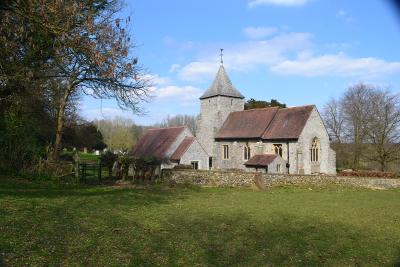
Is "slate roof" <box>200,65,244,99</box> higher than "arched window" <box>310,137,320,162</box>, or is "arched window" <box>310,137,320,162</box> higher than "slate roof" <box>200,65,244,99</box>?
"slate roof" <box>200,65,244,99</box>

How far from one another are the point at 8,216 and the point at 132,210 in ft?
12.7

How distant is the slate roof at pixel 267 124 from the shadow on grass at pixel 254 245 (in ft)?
100

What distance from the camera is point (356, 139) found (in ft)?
162

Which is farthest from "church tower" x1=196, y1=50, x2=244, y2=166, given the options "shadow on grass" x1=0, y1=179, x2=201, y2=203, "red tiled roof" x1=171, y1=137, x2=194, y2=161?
"shadow on grass" x1=0, y1=179, x2=201, y2=203

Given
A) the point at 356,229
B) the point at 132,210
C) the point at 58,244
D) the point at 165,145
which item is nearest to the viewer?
the point at 58,244

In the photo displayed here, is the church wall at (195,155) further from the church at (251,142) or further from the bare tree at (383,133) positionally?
the bare tree at (383,133)

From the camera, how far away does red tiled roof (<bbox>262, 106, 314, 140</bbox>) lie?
136ft

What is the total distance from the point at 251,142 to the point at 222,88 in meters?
10.7

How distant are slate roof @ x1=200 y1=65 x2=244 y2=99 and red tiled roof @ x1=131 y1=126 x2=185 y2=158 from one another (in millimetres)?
8866

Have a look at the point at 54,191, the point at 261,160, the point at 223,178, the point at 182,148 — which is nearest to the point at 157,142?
the point at 182,148

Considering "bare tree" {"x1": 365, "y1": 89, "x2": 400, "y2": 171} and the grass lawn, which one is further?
"bare tree" {"x1": 365, "y1": 89, "x2": 400, "y2": 171}

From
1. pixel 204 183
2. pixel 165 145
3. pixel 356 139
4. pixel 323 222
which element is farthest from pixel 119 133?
pixel 323 222

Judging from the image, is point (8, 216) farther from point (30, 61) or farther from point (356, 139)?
point (356, 139)

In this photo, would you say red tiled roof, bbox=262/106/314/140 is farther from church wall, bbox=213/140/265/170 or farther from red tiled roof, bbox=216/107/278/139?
church wall, bbox=213/140/265/170
